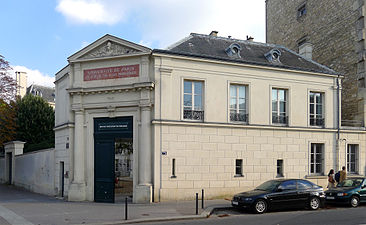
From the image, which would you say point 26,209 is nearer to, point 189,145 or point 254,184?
point 189,145

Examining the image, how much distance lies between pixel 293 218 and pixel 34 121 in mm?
29577

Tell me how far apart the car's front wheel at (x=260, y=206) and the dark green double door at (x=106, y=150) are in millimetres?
7032

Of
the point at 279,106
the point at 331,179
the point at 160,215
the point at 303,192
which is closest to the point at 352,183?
the point at 331,179

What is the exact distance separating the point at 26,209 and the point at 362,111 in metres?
20.3

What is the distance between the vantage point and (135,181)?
672 inches

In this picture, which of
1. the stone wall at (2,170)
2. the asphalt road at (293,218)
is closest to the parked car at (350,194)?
the asphalt road at (293,218)

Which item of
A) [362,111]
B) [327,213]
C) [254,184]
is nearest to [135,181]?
[254,184]

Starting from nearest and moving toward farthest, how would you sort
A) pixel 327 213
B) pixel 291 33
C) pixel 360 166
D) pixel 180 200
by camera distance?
pixel 327 213
pixel 180 200
pixel 360 166
pixel 291 33

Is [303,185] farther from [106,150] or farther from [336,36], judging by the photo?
[336,36]

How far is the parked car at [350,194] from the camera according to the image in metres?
15.8

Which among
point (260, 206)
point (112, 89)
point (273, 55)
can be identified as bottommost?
point (260, 206)

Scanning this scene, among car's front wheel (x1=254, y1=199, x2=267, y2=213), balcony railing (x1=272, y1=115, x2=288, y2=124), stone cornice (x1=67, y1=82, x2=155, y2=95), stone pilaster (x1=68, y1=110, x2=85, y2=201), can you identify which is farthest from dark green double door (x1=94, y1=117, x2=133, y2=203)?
balcony railing (x1=272, y1=115, x2=288, y2=124)

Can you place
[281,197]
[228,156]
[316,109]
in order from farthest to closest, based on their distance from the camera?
1. [316,109]
2. [228,156]
3. [281,197]

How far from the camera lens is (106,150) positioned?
17891 millimetres
